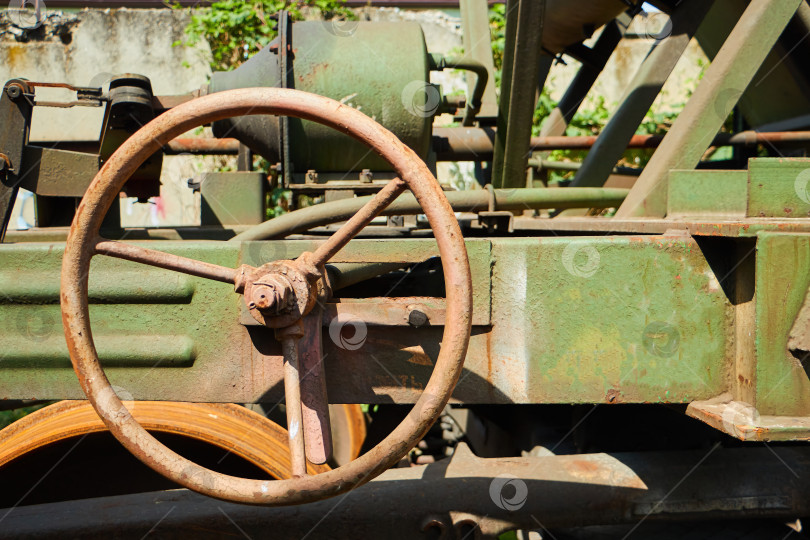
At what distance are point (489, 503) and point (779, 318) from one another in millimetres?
693

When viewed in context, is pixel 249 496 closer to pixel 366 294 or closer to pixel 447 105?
pixel 366 294

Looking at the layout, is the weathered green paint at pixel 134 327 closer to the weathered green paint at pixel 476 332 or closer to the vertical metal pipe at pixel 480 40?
the weathered green paint at pixel 476 332

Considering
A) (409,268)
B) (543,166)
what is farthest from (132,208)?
(409,268)

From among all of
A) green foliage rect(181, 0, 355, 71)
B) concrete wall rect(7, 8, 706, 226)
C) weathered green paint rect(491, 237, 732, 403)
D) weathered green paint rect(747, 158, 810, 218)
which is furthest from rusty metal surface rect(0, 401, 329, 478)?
concrete wall rect(7, 8, 706, 226)

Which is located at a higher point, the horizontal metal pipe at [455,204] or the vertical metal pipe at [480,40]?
the vertical metal pipe at [480,40]

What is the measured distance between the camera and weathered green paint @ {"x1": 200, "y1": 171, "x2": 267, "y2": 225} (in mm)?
2123

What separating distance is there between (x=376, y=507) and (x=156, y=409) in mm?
682

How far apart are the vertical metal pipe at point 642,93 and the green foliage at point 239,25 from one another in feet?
11.6

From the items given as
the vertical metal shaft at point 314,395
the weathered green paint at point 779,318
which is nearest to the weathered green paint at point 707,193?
the weathered green paint at point 779,318

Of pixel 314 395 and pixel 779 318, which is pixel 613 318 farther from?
pixel 314 395

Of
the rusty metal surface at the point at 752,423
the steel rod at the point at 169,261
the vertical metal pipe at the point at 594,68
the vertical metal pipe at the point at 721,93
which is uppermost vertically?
the vertical metal pipe at the point at 594,68

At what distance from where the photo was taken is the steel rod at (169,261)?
1.17 m

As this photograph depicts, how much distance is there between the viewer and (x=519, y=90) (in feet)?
6.16

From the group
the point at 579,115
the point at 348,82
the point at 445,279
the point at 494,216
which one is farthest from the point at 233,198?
Result: the point at 579,115
